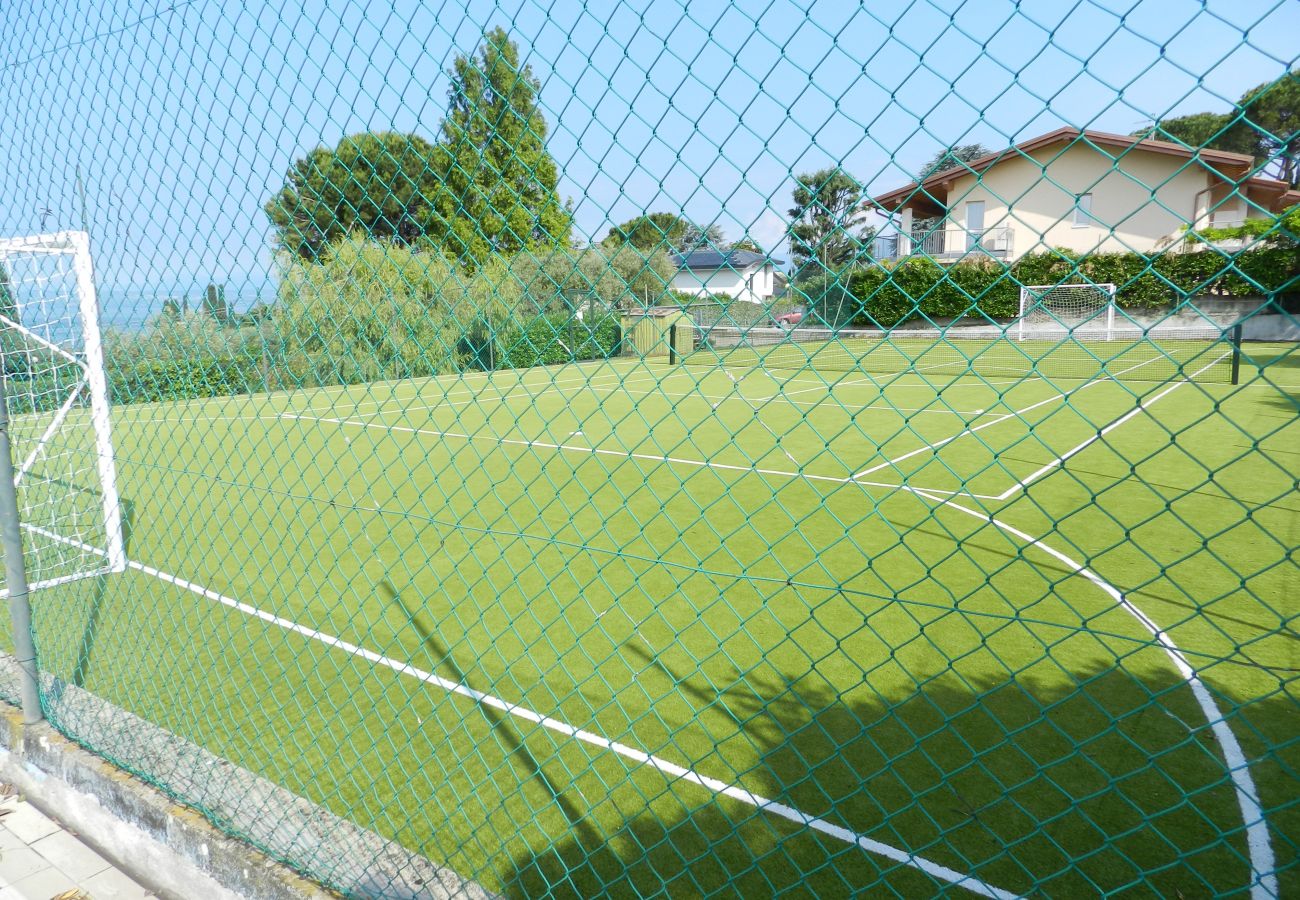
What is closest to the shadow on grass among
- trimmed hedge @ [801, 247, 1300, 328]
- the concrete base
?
the concrete base

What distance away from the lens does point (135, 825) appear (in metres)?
2.82

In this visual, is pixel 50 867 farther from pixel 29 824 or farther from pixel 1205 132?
pixel 1205 132

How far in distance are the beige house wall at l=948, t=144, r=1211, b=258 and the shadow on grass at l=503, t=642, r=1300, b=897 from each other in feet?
4.71

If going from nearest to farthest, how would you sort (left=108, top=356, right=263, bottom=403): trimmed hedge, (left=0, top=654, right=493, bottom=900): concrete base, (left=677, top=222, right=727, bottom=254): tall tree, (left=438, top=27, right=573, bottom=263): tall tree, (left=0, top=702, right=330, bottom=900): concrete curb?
(left=677, top=222, right=727, bottom=254): tall tree < (left=438, top=27, right=573, bottom=263): tall tree < (left=0, top=654, right=493, bottom=900): concrete base < (left=0, top=702, right=330, bottom=900): concrete curb < (left=108, top=356, right=263, bottom=403): trimmed hedge

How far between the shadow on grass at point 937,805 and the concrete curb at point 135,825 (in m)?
0.82

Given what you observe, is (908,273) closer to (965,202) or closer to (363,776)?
(965,202)

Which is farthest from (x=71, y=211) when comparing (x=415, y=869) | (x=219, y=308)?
(x=415, y=869)

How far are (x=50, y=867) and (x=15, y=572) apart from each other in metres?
1.07

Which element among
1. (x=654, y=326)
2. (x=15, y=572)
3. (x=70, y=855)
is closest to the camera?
(x=70, y=855)

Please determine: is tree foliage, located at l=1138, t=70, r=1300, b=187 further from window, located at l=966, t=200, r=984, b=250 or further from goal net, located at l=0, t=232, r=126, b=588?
goal net, located at l=0, t=232, r=126, b=588

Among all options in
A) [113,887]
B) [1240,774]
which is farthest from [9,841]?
[1240,774]

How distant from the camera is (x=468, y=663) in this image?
180 inches

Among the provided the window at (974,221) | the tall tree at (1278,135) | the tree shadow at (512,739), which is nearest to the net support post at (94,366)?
the tree shadow at (512,739)

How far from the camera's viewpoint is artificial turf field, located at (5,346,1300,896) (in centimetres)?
281
